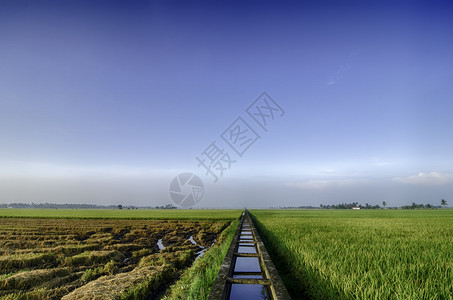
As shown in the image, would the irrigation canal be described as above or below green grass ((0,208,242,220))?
above

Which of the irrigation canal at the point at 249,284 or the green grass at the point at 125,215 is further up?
the irrigation canal at the point at 249,284

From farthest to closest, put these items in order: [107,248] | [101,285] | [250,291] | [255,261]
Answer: [107,248] < [255,261] < [101,285] < [250,291]

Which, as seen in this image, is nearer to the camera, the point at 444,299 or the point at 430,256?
the point at 444,299

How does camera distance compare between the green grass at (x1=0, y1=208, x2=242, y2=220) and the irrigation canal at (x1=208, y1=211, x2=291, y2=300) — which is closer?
the irrigation canal at (x1=208, y1=211, x2=291, y2=300)

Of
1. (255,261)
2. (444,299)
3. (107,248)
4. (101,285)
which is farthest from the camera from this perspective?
(107,248)

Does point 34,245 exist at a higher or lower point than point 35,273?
lower

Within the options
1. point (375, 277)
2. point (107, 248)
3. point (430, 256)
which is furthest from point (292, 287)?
point (107, 248)

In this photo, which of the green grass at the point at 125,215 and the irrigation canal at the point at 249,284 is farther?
the green grass at the point at 125,215

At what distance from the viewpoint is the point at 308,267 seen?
4.31 m

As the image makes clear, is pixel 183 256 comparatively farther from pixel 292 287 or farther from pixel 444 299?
pixel 444 299

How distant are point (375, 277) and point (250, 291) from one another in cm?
214

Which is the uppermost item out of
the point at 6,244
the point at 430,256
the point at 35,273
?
the point at 430,256

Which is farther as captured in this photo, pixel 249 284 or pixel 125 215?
pixel 125 215

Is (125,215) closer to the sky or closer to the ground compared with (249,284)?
closer to the ground
